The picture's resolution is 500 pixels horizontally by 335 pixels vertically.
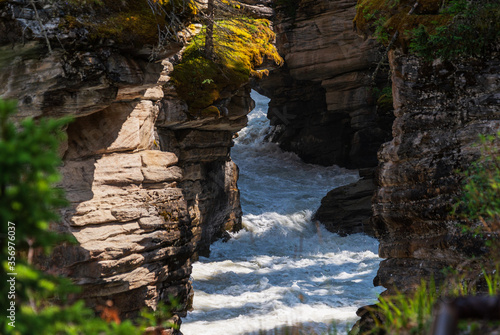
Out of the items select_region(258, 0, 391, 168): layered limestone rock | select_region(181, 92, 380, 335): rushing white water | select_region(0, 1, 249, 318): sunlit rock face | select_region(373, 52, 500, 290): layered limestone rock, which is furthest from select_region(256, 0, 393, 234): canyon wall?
select_region(0, 1, 249, 318): sunlit rock face

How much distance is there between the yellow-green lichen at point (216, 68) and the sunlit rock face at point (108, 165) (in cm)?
379

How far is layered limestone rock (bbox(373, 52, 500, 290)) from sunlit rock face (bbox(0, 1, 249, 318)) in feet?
11.7

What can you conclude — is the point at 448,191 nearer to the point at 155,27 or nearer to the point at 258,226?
the point at 155,27

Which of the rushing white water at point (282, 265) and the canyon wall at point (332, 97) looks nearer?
the rushing white water at point (282, 265)

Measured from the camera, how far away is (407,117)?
6.55 metres

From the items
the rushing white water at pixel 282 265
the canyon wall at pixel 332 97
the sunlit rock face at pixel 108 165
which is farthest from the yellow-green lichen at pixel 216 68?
the canyon wall at pixel 332 97

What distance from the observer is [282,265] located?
14688mm

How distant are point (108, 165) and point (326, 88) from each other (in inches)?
684

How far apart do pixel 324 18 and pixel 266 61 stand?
28.1ft

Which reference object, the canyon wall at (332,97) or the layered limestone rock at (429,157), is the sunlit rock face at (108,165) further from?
the canyon wall at (332,97)

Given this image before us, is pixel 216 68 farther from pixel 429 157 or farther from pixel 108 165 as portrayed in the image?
pixel 429 157

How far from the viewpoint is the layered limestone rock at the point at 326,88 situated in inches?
829

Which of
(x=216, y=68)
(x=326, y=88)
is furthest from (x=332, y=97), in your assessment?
(x=216, y=68)

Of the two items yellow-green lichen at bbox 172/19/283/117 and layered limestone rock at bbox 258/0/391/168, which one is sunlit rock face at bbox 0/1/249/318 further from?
layered limestone rock at bbox 258/0/391/168
